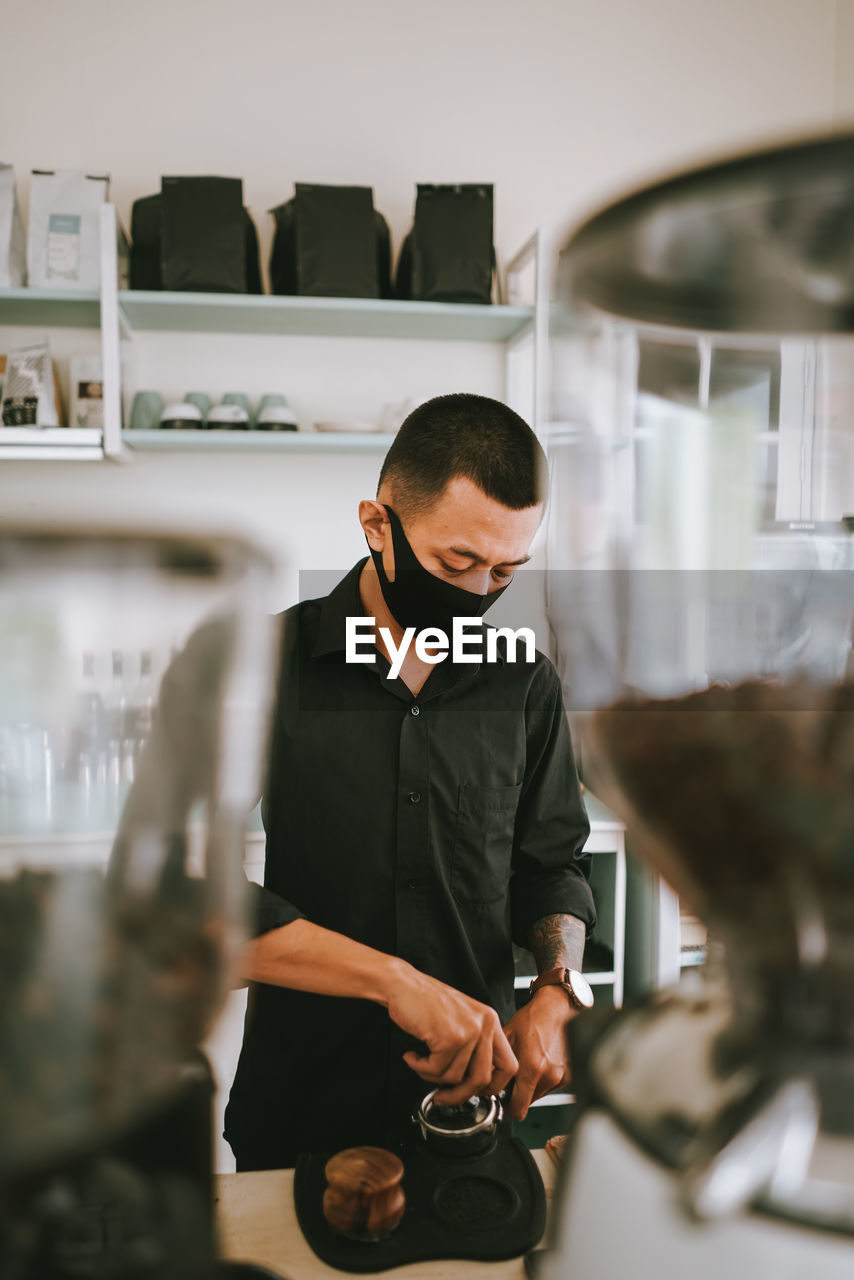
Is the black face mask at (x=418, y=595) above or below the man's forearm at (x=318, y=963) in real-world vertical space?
above

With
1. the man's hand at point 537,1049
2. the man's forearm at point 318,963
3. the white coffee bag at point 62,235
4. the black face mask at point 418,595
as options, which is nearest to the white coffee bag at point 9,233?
the white coffee bag at point 62,235

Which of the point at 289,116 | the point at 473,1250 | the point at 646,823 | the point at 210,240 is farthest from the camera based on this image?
the point at 289,116

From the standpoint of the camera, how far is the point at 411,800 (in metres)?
1.30

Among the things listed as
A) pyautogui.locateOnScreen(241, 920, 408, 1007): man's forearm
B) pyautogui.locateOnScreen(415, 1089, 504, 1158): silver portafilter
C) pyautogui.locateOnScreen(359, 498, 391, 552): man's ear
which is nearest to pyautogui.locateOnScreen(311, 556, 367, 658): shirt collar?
pyautogui.locateOnScreen(359, 498, 391, 552): man's ear

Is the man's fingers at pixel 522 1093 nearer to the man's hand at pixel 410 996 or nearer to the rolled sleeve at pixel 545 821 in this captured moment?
the man's hand at pixel 410 996

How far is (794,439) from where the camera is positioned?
0.41m

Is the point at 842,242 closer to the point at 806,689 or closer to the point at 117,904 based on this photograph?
the point at 806,689

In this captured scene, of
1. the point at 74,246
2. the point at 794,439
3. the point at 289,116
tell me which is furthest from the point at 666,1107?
the point at 289,116

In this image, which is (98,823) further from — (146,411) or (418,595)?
(146,411)

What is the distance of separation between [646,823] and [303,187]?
2364mm

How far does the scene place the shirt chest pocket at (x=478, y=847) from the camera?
4.34ft

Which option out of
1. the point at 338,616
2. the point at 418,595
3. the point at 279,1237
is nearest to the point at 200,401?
the point at 338,616

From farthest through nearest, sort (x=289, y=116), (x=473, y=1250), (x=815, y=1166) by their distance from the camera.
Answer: (x=289, y=116), (x=473, y=1250), (x=815, y=1166)

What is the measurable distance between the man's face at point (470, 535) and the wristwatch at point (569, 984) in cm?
52
